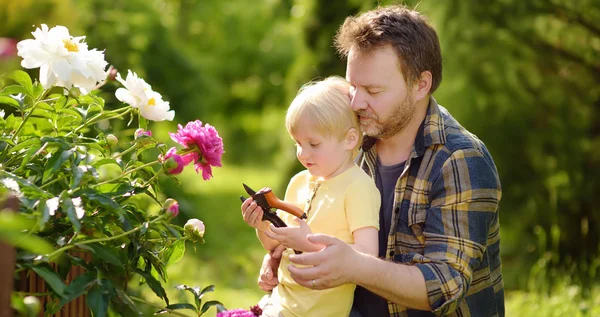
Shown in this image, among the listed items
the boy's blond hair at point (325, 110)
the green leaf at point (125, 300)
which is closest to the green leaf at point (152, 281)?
the green leaf at point (125, 300)

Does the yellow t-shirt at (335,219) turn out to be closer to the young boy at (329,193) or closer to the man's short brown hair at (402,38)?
the young boy at (329,193)

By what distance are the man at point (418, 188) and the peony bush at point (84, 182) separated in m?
0.41

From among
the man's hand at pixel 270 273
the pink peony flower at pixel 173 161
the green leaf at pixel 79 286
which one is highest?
the pink peony flower at pixel 173 161

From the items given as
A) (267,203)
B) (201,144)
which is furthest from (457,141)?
(201,144)

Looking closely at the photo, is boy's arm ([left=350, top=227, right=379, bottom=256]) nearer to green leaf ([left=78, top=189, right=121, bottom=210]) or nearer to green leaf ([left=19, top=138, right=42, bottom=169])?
green leaf ([left=78, top=189, right=121, bottom=210])

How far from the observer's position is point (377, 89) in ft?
6.93

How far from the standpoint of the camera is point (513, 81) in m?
4.65

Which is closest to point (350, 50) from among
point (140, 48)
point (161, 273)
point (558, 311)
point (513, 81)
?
point (161, 273)

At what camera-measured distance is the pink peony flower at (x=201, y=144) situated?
1.90m

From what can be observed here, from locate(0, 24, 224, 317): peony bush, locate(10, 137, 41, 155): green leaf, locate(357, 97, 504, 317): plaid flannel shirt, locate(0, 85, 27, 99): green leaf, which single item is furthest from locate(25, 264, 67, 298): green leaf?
locate(357, 97, 504, 317): plaid flannel shirt

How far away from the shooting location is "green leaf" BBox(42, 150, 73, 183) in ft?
5.50

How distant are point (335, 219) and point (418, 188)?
0.25 metres

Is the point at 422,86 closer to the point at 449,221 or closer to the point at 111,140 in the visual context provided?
the point at 449,221

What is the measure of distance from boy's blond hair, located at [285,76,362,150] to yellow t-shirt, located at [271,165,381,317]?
124 mm
